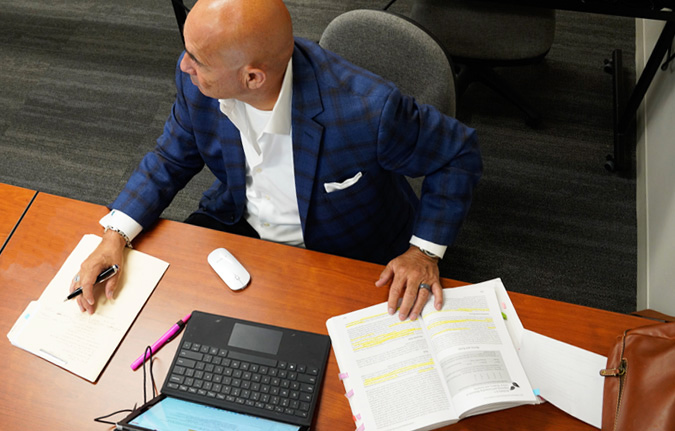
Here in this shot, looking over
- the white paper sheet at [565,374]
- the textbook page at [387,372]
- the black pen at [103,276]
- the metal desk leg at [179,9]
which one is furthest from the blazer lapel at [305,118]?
the metal desk leg at [179,9]

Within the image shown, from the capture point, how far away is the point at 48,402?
3.40 ft

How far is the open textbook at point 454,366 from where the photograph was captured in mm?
1004

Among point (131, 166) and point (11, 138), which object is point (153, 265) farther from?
point (11, 138)

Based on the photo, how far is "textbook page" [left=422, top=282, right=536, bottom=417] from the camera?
39.7 inches

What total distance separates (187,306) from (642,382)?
88 centimetres

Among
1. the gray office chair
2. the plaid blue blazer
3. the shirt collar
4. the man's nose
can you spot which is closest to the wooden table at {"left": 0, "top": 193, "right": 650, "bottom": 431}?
the plaid blue blazer

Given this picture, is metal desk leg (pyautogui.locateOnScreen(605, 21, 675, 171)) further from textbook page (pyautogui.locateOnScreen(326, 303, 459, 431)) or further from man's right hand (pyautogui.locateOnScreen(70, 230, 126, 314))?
man's right hand (pyautogui.locateOnScreen(70, 230, 126, 314))

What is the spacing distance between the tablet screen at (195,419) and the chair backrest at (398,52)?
0.90m

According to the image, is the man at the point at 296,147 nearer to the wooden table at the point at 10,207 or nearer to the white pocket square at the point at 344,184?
the white pocket square at the point at 344,184

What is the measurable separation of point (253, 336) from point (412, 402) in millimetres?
340

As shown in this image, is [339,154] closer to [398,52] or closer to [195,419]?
[398,52]

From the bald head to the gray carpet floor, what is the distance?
122 centimetres

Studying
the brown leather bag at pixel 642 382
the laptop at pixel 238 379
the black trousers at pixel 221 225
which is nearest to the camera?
the brown leather bag at pixel 642 382

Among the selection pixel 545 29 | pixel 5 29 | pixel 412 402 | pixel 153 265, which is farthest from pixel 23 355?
pixel 5 29
